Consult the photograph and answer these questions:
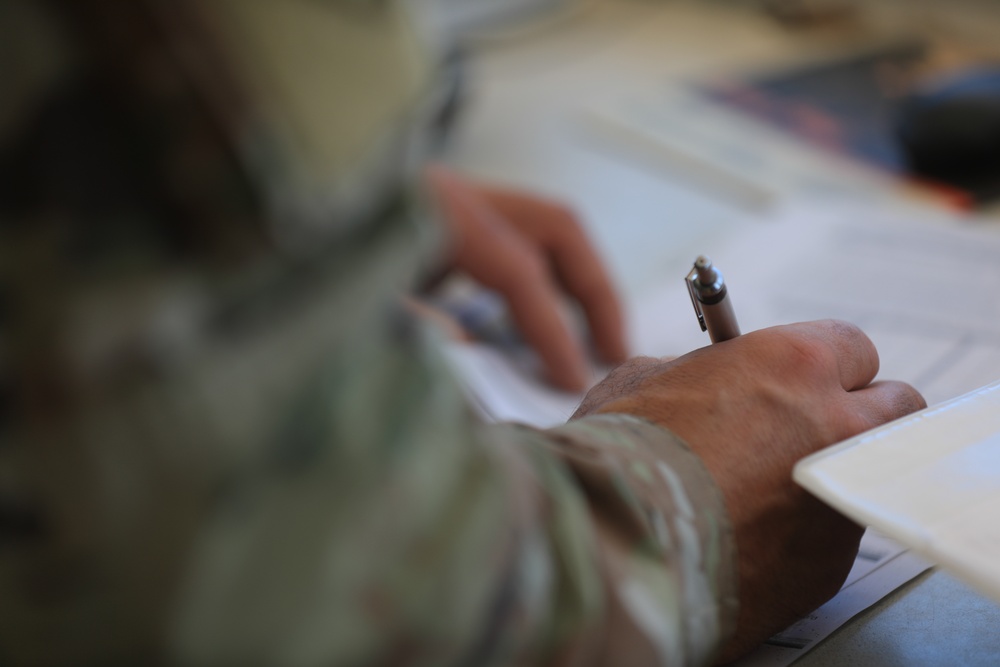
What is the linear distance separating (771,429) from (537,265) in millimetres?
404

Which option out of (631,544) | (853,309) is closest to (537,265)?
(853,309)

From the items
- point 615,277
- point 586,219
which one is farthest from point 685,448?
point 586,219

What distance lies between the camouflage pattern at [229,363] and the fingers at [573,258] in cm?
46

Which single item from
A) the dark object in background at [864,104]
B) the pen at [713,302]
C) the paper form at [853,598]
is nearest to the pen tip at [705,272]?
the pen at [713,302]

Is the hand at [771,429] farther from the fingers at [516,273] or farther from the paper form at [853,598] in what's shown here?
the fingers at [516,273]

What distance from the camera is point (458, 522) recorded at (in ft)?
0.81

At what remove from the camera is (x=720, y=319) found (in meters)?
0.40

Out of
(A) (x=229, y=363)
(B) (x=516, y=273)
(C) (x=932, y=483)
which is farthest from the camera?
(B) (x=516, y=273)

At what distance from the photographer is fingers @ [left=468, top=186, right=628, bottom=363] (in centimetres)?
71

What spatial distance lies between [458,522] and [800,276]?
50 centimetres

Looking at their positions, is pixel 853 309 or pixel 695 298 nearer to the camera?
pixel 695 298

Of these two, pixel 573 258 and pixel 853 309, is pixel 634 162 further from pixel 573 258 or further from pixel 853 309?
pixel 853 309

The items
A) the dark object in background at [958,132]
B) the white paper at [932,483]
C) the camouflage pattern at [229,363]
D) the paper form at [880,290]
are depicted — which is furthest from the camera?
the dark object in background at [958,132]

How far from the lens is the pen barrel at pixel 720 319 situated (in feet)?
1.32
